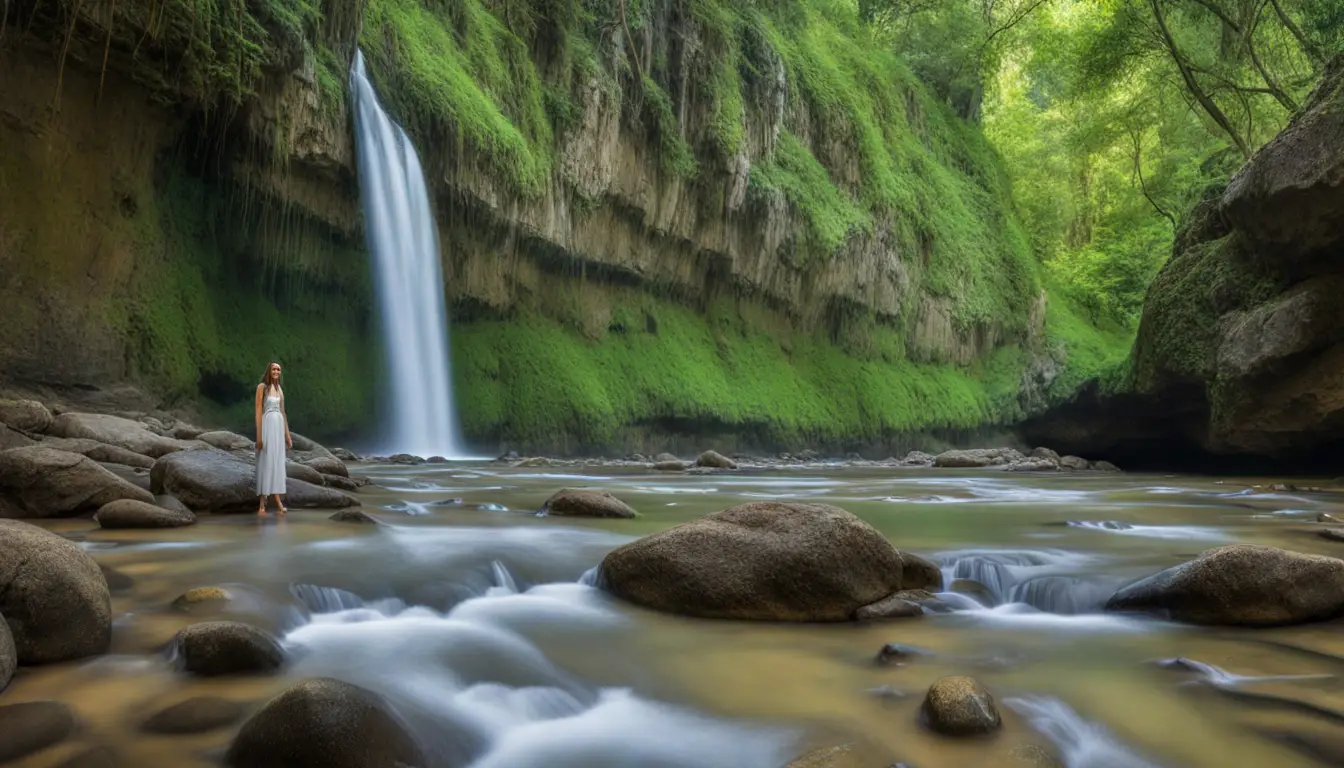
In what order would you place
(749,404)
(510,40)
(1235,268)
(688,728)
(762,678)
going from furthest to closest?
1. (749,404)
2. (510,40)
3. (1235,268)
4. (762,678)
5. (688,728)

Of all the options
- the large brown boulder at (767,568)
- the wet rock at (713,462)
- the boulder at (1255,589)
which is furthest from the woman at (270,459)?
the wet rock at (713,462)

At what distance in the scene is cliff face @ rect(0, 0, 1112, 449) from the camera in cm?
1324

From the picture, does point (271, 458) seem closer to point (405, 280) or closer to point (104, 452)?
point (104, 452)

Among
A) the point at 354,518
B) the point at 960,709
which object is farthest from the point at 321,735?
the point at 354,518

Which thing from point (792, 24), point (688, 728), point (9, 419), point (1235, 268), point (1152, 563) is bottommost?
point (688, 728)

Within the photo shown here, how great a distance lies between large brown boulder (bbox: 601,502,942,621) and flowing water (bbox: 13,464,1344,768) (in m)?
0.17

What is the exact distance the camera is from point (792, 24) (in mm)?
28797

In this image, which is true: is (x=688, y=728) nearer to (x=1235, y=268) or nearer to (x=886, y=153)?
(x=1235, y=268)

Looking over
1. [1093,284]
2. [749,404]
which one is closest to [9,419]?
[749,404]

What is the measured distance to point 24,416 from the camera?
9141 millimetres

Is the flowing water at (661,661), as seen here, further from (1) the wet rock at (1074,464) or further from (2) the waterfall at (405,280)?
(1) the wet rock at (1074,464)

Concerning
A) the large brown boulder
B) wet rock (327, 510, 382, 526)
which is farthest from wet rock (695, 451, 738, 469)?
the large brown boulder

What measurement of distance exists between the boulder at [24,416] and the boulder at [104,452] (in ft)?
1.81

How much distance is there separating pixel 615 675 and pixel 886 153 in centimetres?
2960
